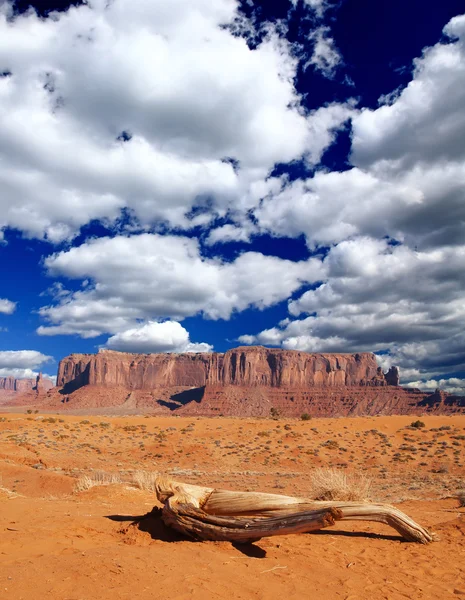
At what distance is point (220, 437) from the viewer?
37.1 m

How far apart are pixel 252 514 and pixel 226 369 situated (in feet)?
559

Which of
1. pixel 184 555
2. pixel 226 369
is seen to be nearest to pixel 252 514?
pixel 184 555

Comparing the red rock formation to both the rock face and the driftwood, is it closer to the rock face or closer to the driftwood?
the rock face

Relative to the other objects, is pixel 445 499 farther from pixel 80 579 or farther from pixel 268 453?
pixel 268 453

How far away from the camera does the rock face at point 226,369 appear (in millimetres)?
170625

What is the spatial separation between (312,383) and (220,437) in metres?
139

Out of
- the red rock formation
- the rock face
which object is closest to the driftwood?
the red rock formation

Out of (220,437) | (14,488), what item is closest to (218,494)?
(14,488)

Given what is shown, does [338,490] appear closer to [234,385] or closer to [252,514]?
[252,514]

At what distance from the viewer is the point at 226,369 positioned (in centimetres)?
17600

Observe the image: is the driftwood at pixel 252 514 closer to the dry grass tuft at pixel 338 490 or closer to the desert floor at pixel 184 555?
the desert floor at pixel 184 555

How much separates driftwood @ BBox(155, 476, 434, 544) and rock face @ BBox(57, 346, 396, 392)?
520 feet

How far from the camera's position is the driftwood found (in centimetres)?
679

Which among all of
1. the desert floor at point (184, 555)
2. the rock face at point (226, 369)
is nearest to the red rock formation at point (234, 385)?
the rock face at point (226, 369)
